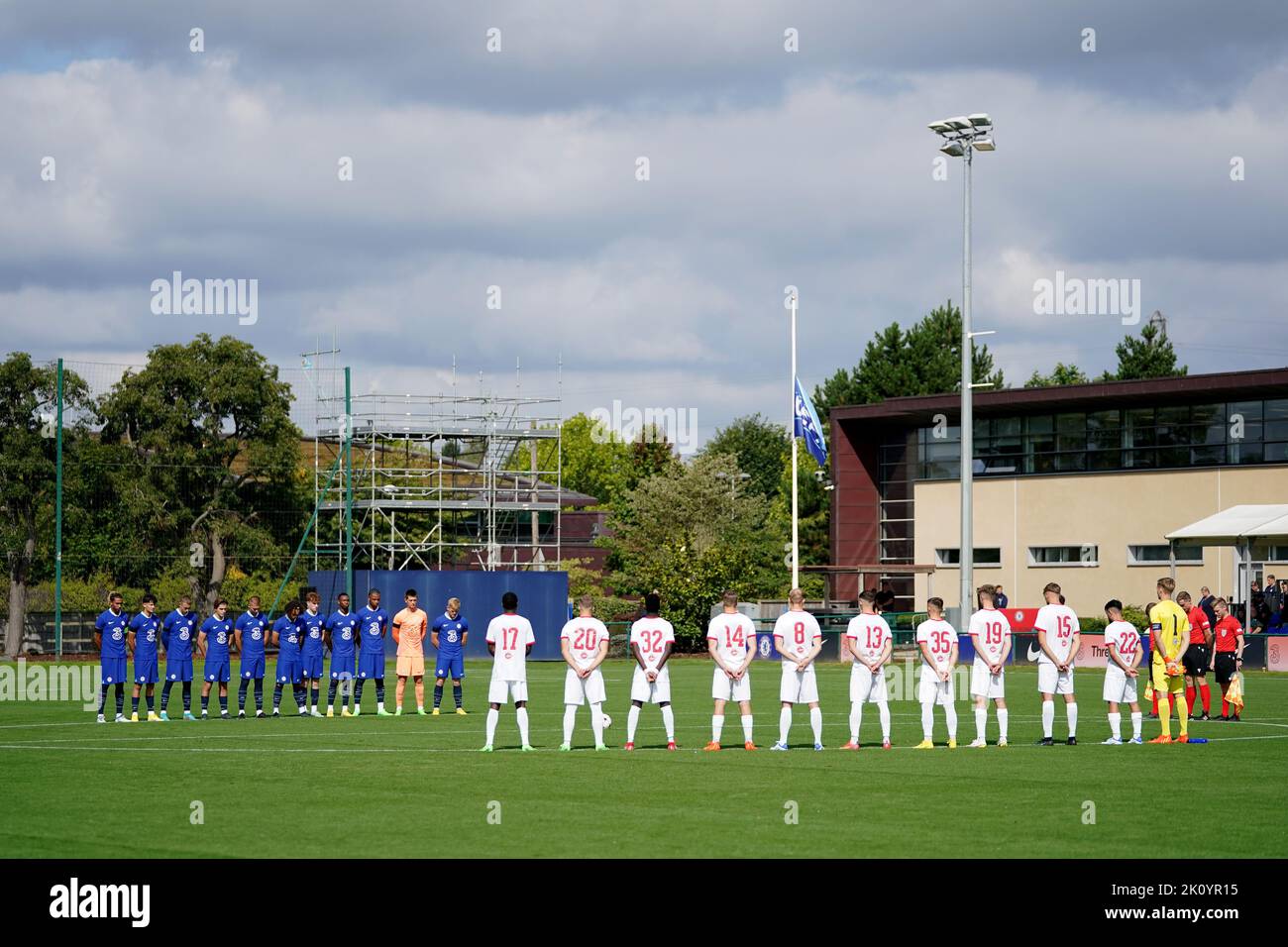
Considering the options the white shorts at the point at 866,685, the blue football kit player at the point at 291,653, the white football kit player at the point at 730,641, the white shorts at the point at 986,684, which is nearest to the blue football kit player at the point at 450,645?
the blue football kit player at the point at 291,653

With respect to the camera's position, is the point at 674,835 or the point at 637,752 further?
the point at 637,752

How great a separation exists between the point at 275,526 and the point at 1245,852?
3988cm

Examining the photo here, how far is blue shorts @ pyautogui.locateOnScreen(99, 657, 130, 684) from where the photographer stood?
25891mm

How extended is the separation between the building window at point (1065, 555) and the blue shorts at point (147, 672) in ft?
141

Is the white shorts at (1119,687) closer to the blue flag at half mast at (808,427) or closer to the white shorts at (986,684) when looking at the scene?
the white shorts at (986,684)

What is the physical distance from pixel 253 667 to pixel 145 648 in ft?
7.69

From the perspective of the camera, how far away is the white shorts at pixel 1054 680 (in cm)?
2139

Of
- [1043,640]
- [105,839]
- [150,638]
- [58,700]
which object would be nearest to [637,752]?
[1043,640]

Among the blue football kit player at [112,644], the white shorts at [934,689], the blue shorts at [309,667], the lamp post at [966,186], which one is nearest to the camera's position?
the white shorts at [934,689]

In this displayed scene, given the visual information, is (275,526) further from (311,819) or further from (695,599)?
(311,819)

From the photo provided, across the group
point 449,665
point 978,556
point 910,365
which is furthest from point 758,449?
point 449,665

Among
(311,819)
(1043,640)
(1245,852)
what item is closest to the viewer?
(1245,852)

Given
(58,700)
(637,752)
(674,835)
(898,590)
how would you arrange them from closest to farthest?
1. (674,835)
2. (637,752)
3. (58,700)
4. (898,590)
